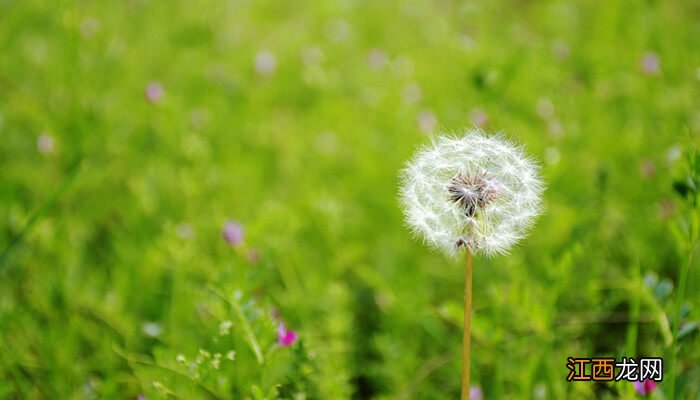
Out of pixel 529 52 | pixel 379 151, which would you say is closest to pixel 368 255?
pixel 379 151

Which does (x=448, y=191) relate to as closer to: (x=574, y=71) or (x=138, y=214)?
(x=138, y=214)

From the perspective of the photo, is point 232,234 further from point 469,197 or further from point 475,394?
point 469,197

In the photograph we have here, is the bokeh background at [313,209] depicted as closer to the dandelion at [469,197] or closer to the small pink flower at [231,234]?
the small pink flower at [231,234]

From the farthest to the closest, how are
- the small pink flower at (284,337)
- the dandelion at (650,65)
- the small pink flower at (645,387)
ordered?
the dandelion at (650,65)
the small pink flower at (284,337)
the small pink flower at (645,387)

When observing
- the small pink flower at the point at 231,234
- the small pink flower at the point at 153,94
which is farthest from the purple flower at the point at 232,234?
the small pink flower at the point at 153,94

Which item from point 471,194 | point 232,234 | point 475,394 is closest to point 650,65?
point 475,394
